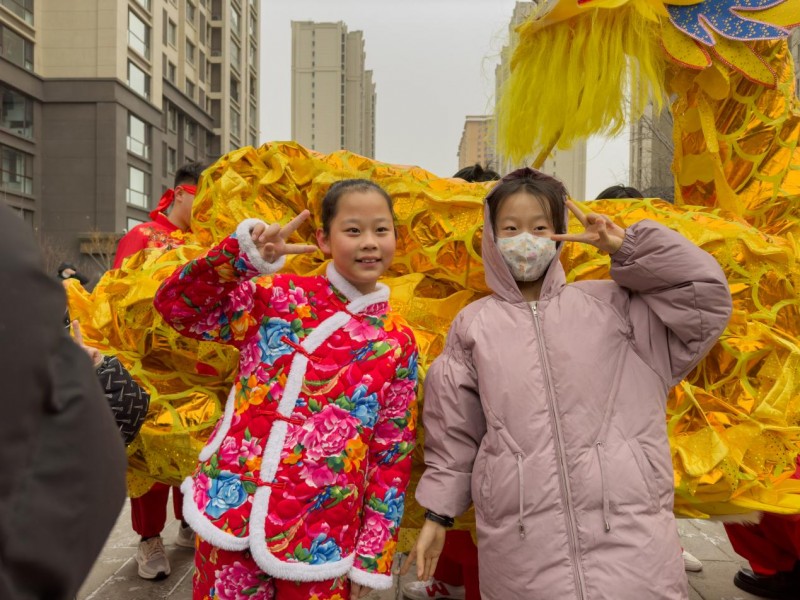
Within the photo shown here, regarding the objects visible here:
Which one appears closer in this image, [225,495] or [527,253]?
[225,495]

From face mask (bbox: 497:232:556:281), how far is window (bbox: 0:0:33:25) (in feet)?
70.7

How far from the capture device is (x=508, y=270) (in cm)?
167

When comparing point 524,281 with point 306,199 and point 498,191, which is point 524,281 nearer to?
point 498,191

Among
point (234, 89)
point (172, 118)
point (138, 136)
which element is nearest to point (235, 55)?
point (234, 89)

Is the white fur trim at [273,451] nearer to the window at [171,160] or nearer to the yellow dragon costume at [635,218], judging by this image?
the yellow dragon costume at [635,218]

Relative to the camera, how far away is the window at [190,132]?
26469 millimetres

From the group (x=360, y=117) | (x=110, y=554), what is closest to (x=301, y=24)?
(x=360, y=117)

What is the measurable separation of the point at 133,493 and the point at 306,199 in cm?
108

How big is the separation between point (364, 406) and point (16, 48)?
73.1 feet

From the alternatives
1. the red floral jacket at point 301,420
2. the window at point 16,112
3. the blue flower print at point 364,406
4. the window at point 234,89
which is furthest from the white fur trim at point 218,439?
the window at point 234,89

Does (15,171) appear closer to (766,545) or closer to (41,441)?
(766,545)

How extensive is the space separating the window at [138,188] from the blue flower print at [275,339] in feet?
72.4

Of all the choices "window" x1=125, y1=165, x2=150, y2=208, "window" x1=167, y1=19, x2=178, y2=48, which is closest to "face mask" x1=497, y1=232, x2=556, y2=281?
"window" x1=125, y1=165, x2=150, y2=208

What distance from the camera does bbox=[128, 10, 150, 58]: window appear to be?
21250mm
